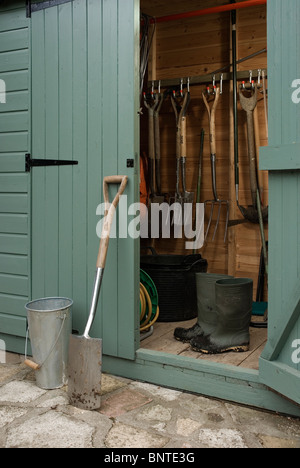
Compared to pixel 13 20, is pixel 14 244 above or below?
below

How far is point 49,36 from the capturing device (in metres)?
3.01

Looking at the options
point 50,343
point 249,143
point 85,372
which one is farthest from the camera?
point 249,143

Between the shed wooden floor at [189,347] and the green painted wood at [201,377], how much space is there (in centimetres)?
13

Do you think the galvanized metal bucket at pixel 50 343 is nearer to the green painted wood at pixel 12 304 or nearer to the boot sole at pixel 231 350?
the green painted wood at pixel 12 304

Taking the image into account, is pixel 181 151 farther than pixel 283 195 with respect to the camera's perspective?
Yes

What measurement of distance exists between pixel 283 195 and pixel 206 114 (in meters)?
2.02

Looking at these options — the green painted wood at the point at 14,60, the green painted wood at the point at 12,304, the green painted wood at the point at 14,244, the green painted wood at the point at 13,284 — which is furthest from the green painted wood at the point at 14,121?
the green painted wood at the point at 12,304

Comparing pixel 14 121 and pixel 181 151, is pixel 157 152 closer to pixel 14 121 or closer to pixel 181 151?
pixel 181 151

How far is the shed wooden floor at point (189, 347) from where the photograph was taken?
2.70 m

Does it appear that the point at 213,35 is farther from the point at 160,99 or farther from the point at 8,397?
the point at 8,397

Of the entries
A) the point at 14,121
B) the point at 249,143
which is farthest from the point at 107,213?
the point at 249,143

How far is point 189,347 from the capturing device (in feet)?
9.69

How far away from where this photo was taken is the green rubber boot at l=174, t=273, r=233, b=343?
3.04 meters

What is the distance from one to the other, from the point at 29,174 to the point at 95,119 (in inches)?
23.0
